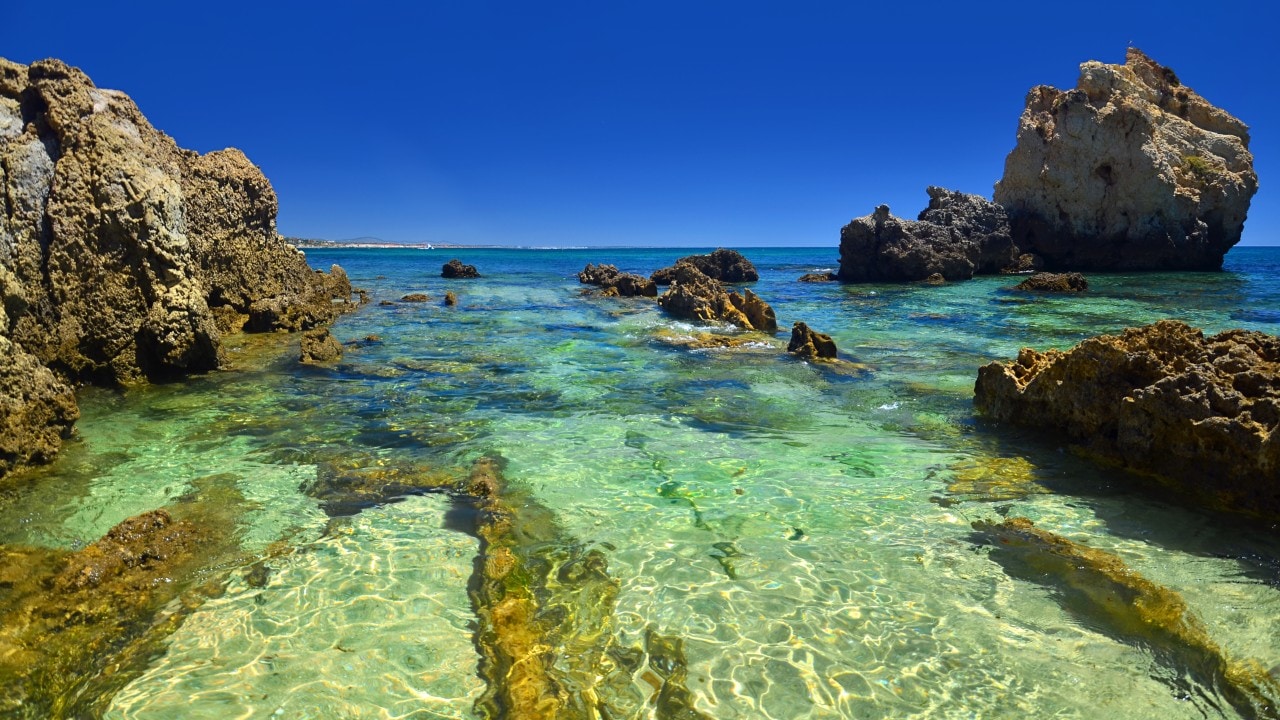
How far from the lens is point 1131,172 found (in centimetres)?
3497

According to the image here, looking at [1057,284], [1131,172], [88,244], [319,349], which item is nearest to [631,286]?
[319,349]

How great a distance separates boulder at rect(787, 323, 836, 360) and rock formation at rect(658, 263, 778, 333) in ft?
11.3

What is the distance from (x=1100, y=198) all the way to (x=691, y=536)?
41.5 m

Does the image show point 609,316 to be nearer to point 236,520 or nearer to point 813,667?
point 236,520

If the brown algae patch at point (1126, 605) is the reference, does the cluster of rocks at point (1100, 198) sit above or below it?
above

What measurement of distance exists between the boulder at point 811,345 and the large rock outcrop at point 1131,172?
32782mm

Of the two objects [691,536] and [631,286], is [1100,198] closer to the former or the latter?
[631,286]

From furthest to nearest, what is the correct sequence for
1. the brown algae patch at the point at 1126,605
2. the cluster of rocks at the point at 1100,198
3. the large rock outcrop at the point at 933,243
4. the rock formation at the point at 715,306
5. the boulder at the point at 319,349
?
1. the cluster of rocks at the point at 1100,198
2. the large rock outcrop at the point at 933,243
3. the rock formation at the point at 715,306
4. the boulder at the point at 319,349
5. the brown algae patch at the point at 1126,605

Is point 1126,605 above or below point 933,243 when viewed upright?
below

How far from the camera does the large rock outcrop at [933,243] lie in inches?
1344

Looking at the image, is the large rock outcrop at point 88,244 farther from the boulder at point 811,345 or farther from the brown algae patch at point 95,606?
the boulder at point 811,345

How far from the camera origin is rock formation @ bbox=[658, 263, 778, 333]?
16.2 meters

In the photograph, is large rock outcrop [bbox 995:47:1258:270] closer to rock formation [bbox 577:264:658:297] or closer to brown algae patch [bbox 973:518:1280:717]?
rock formation [bbox 577:264:658:297]

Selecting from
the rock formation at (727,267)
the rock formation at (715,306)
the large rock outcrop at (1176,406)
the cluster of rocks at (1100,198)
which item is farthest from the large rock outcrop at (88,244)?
the cluster of rocks at (1100,198)
